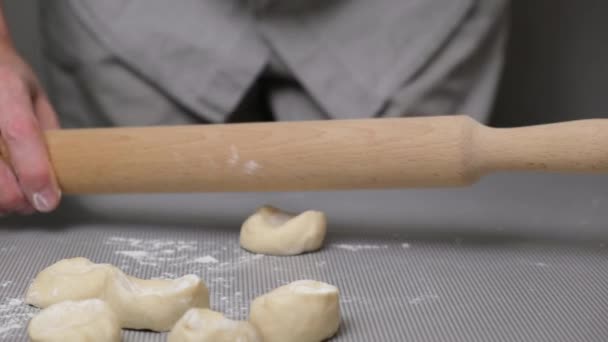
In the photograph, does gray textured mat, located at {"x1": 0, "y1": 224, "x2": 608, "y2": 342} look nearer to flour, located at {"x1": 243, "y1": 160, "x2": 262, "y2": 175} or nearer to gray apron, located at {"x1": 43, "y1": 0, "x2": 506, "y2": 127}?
flour, located at {"x1": 243, "y1": 160, "x2": 262, "y2": 175}

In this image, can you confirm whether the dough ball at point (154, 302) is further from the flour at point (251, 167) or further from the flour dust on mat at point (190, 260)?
the flour at point (251, 167)

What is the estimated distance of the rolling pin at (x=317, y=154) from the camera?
2.94ft

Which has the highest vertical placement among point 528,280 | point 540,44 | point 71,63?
point 528,280

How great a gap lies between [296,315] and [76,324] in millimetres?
181

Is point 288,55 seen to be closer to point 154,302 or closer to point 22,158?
point 22,158

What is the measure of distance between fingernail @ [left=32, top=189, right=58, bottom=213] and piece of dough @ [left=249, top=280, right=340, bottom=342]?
15.4 inches

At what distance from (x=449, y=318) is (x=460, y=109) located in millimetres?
720

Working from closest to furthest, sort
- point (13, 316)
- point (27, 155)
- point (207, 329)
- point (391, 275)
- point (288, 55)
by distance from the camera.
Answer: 1. point (207, 329)
2. point (13, 316)
3. point (391, 275)
4. point (27, 155)
5. point (288, 55)

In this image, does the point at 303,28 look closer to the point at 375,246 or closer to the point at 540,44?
the point at 375,246

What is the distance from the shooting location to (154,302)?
747 mm

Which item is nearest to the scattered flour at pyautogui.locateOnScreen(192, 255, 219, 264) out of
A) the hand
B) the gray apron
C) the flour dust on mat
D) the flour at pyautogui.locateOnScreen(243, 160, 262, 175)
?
the flour dust on mat

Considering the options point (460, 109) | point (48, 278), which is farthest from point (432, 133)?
point (460, 109)

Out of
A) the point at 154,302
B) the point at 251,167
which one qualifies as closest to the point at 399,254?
the point at 251,167

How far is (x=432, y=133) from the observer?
927 millimetres
